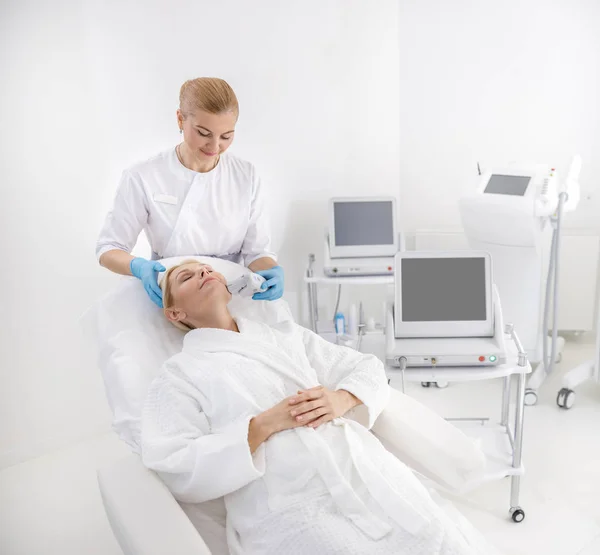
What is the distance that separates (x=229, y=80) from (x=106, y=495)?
1.86m

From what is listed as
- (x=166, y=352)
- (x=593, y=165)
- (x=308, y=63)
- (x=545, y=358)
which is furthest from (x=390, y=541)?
(x=593, y=165)

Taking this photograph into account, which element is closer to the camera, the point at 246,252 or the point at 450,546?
the point at 450,546

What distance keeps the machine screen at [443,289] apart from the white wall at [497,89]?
1.46 metres

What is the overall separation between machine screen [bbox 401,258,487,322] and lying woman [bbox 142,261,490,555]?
44 cm

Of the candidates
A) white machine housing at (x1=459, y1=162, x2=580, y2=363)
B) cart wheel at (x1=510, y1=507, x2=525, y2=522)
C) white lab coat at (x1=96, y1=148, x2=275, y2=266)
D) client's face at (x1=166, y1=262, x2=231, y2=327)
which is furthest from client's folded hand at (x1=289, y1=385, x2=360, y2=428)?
white machine housing at (x1=459, y1=162, x2=580, y2=363)

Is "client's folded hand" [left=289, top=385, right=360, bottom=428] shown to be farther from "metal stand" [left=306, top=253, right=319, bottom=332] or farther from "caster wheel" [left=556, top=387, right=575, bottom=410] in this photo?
"caster wheel" [left=556, top=387, right=575, bottom=410]

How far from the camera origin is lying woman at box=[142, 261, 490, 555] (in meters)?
1.40

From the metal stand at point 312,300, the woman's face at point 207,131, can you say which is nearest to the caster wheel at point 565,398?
the metal stand at point 312,300

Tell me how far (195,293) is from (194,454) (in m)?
0.48

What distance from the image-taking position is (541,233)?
299cm

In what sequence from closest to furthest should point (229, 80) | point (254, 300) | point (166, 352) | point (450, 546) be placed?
1. point (450, 546)
2. point (166, 352)
3. point (254, 300)
4. point (229, 80)

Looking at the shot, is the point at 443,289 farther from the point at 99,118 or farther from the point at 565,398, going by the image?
the point at 99,118

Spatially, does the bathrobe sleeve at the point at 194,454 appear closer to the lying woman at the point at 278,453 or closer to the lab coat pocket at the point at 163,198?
the lying woman at the point at 278,453

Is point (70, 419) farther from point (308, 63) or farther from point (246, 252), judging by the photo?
point (308, 63)
